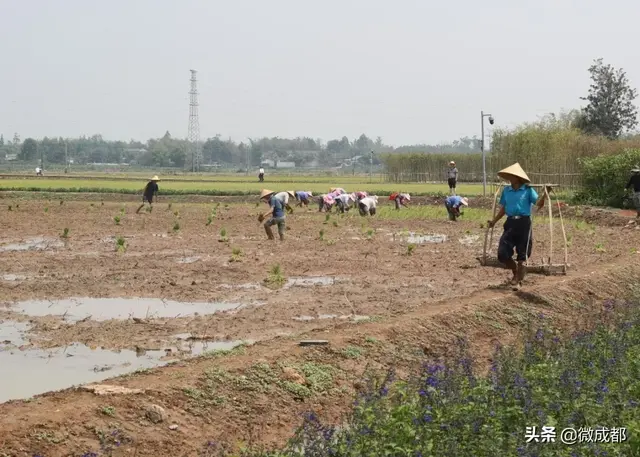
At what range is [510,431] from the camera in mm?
5957

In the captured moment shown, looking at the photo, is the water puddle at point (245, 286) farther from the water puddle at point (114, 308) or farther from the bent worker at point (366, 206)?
the bent worker at point (366, 206)

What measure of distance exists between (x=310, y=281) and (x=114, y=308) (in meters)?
3.31

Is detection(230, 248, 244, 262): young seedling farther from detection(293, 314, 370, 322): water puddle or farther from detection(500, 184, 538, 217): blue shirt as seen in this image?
detection(500, 184, 538, 217): blue shirt

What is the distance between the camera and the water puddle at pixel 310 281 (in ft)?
43.1

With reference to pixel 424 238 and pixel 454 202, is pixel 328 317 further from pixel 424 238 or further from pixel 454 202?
pixel 454 202

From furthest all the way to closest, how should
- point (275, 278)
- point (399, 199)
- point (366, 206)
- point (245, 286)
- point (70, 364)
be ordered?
1. point (399, 199)
2. point (366, 206)
3. point (275, 278)
4. point (245, 286)
5. point (70, 364)

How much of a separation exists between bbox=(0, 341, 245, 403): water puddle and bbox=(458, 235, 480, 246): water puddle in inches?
414

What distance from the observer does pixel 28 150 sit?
135 meters

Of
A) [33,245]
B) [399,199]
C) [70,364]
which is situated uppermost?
[399,199]

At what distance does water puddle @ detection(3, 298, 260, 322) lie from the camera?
1062 cm

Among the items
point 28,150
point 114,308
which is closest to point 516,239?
point 114,308

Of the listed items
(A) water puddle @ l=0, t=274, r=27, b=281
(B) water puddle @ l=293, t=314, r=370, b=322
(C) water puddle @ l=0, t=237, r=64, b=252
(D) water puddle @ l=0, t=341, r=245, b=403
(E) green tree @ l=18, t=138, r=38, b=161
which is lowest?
(D) water puddle @ l=0, t=341, r=245, b=403

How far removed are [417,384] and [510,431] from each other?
3.23 feet

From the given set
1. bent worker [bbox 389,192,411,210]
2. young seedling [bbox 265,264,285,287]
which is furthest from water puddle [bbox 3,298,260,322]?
bent worker [bbox 389,192,411,210]
